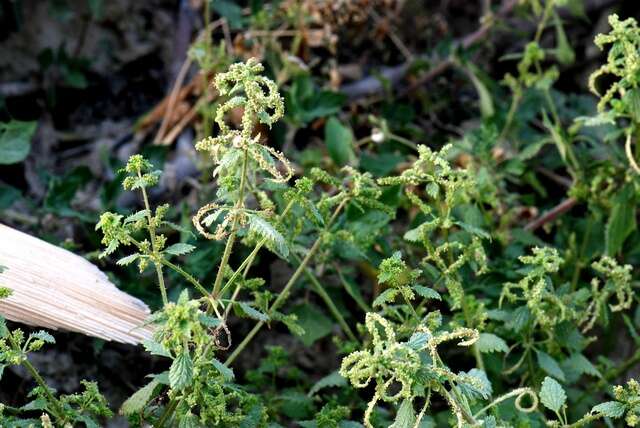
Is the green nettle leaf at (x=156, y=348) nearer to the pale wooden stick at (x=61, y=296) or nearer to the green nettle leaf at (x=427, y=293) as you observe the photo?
the pale wooden stick at (x=61, y=296)

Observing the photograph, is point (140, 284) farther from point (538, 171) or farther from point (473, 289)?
point (538, 171)

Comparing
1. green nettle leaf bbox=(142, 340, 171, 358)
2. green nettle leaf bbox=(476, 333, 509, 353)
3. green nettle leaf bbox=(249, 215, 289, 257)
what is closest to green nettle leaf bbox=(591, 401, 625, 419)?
green nettle leaf bbox=(476, 333, 509, 353)

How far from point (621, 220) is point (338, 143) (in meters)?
0.75

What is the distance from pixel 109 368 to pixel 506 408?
0.93m

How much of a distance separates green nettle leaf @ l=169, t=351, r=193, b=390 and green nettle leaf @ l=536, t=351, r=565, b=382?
795mm

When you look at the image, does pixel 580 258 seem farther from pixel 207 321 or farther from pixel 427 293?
pixel 207 321

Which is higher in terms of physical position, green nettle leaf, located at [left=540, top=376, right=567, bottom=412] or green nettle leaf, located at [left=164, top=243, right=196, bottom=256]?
green nettle leaf, located at [left=164, top=243, right=196, bottom=256]

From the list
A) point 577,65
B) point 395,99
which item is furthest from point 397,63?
point 577,65

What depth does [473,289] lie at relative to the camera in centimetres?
194

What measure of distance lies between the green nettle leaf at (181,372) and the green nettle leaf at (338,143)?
1.19 meters

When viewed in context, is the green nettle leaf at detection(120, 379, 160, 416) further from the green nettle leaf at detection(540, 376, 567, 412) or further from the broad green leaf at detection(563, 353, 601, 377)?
the broad green leaf at detection(563, 353, 601, 377)

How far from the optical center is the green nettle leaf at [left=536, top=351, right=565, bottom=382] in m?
1.69

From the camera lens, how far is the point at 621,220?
2023mm

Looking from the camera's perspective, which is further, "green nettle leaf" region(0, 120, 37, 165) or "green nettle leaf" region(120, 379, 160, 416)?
"green nettle leaf" region(0, 120, 37, 165)
